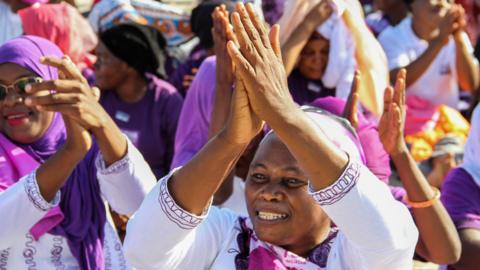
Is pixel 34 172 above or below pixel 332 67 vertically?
above

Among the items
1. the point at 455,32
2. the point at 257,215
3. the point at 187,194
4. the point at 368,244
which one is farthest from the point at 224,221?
the point at 455,32

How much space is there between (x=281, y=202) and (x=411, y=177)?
82 centimetres

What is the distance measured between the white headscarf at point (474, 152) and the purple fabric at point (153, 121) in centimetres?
232

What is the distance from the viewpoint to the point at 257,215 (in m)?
3.11

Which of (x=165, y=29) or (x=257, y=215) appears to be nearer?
(x=257, y=215)

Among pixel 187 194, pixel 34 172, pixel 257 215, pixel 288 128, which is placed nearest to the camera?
pixel 288 128

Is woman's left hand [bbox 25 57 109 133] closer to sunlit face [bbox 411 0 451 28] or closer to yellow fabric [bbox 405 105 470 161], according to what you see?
yellow fabric [bbox 405 105 470 161]

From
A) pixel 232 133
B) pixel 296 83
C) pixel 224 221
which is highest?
pixel 232 133

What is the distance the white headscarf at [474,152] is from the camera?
4.16m

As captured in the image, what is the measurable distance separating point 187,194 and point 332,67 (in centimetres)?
298

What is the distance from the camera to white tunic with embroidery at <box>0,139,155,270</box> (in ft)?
11.9

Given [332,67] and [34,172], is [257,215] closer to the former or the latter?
[34,172]

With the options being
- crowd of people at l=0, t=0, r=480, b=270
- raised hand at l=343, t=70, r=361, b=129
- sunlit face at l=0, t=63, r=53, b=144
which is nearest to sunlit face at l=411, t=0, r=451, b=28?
crowd of people at l=0, t=0, r=480, b=270

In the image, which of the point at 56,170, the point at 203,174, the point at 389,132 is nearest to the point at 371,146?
the point at 389,132
